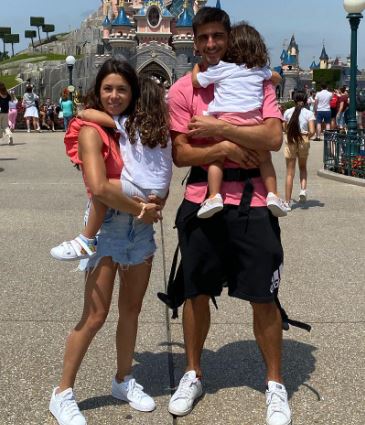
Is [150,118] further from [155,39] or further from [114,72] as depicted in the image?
[155,39]

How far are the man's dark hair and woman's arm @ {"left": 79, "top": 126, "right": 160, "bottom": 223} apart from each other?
2.47 feet

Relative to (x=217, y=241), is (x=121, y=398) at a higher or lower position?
lower

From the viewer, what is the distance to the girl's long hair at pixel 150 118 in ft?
9.76

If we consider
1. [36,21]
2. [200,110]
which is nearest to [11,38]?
[36,21]

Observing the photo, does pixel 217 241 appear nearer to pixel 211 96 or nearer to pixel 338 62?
pixel 211 96

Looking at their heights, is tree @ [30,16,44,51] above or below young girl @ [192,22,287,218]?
above

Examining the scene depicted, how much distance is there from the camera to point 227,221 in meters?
3.17

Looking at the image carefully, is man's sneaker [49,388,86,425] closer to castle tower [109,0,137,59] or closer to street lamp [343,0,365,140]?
street lamp [343,0,365,140]

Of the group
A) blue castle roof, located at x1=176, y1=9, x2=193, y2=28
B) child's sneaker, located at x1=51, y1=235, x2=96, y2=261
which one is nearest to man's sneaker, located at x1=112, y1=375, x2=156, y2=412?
child's sneaker, located at x1=51, y1=235, x2=96, y2=261

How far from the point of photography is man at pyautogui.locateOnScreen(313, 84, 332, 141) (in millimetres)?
19562

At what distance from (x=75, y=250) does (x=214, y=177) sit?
29.5 inches

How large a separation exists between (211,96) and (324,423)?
170 cm

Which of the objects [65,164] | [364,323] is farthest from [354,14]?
[364,323]

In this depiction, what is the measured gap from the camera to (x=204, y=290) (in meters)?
3.25
